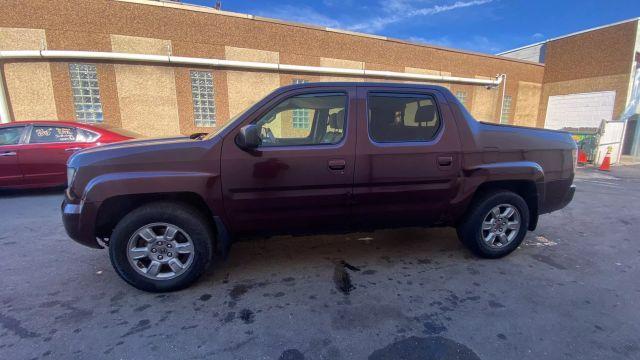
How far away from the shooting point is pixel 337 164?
8.84 ft

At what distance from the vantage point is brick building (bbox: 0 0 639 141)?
33.8ft

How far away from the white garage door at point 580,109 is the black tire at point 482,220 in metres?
20.4

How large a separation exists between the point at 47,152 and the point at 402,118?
22.4 feet

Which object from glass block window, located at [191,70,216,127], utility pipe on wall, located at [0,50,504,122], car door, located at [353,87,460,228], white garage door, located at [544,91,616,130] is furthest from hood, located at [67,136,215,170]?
white garage door, located at [544,91,616,130]

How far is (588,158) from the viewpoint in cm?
1185

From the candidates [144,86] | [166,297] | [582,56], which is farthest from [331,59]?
[582,56]

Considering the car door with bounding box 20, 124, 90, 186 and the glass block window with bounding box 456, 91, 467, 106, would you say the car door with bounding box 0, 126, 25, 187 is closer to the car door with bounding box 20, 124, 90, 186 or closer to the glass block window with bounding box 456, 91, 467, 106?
the car door with bounding box 20, 124, 90, 186

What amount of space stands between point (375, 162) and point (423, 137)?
626 millimetres

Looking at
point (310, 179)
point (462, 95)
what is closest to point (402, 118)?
point (310, 179)

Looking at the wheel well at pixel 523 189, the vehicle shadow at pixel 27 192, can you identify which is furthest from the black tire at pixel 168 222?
the vehicle shadow at pixel 27 192

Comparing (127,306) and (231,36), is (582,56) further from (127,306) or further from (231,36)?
(127,306)

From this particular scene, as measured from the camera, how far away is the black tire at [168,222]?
8.18 ft

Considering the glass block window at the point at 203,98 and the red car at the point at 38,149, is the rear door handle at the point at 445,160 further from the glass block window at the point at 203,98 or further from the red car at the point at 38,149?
the glass block window at the point at 203,98

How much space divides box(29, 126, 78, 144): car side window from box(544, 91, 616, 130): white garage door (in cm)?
2470
